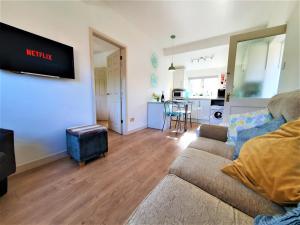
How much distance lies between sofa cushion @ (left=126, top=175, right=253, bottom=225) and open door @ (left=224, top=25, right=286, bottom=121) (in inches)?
85.8

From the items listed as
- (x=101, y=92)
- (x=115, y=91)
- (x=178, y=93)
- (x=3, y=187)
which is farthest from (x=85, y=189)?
(x=178, y=93)

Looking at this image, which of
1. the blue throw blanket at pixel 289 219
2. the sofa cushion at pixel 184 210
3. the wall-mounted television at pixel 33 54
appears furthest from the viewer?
the wall-mounted television at pixel 33 54

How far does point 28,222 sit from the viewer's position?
1047 millimetres

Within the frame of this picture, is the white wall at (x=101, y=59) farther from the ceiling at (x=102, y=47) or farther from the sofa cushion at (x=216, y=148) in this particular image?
the sofa cushion at (x=216, y=148)

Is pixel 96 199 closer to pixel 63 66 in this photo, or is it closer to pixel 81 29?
pixel 63 66

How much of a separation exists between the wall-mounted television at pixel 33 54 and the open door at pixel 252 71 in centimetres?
276

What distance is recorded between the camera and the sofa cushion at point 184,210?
0.57 m

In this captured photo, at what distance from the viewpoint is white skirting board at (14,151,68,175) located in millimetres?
1673

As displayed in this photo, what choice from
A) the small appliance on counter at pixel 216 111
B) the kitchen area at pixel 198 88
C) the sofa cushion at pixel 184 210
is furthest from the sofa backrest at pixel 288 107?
the small appliance on counter at pixel 216 111

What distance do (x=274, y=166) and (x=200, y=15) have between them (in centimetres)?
299

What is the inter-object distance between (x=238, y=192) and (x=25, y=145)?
2.30 m

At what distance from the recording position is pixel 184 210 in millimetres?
622

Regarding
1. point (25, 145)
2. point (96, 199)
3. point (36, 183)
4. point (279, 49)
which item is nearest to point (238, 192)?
point (96, 199)

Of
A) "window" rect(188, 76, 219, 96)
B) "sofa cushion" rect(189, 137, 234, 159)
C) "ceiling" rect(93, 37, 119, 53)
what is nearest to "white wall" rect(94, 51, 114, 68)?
"ceiling" rect(93, 37, 119, 53)
